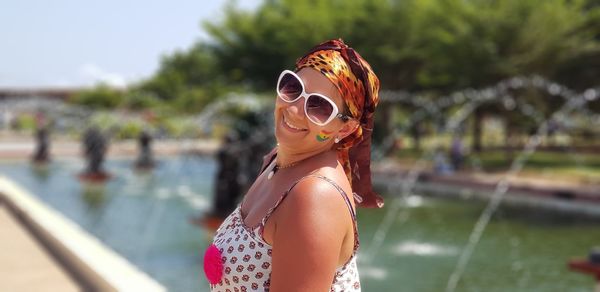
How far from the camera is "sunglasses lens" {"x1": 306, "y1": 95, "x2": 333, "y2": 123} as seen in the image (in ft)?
5.80

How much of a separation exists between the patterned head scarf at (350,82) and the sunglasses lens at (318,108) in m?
0.05

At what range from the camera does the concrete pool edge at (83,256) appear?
15.8 feet

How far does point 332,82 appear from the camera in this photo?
5.84ft

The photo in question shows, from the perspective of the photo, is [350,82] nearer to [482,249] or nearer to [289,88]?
[289,88]

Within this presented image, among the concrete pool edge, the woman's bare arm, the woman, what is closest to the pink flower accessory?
the woman

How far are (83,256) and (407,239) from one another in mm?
6035

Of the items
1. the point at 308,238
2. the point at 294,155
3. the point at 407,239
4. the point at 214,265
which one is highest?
the point at 407,239

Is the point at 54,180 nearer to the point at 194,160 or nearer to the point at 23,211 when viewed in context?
the point at 194,160

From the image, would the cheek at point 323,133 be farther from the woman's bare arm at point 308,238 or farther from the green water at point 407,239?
the green water at point 407,239

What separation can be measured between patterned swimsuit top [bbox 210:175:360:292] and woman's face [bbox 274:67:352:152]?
0.20 m

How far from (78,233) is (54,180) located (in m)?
13.0

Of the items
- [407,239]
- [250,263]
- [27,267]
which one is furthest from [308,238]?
[407,239]

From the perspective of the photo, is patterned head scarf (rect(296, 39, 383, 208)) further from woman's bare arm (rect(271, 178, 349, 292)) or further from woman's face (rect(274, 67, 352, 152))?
woman's bare arm (rect(271, 178, 349, 292))

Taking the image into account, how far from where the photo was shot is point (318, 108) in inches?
69.8
